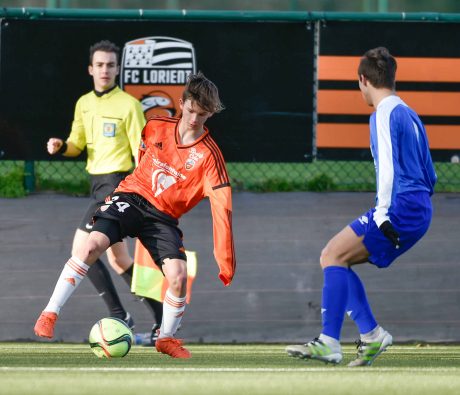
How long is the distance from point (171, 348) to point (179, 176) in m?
1.04

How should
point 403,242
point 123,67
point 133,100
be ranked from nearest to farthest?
point 403,242 < point 133,100 < point 123,67

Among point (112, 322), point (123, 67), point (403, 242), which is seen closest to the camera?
point (403, 242)

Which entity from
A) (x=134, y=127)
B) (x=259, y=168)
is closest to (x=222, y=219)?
(x=134, y=127)

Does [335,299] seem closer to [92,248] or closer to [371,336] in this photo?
[371,336]

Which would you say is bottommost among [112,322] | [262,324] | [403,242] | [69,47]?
[262,324]

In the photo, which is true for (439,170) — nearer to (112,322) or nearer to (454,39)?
(454,39)

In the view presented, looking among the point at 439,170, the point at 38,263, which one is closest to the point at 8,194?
the point at 38,263

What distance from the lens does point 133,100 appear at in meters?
9.42

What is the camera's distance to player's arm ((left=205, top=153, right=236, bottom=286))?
293 inches

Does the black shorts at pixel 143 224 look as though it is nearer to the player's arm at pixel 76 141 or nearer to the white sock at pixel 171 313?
the white sock at pixel 171 313

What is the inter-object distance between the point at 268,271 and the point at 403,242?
10.4 ft

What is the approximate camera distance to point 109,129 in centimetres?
933

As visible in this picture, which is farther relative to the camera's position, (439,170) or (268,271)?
(439,170)

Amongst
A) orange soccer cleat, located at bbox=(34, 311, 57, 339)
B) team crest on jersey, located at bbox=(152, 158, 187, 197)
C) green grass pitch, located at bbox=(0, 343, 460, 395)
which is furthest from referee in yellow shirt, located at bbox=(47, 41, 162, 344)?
orange soccer cleat, located at bbox=(34, 311, 57, 339)
